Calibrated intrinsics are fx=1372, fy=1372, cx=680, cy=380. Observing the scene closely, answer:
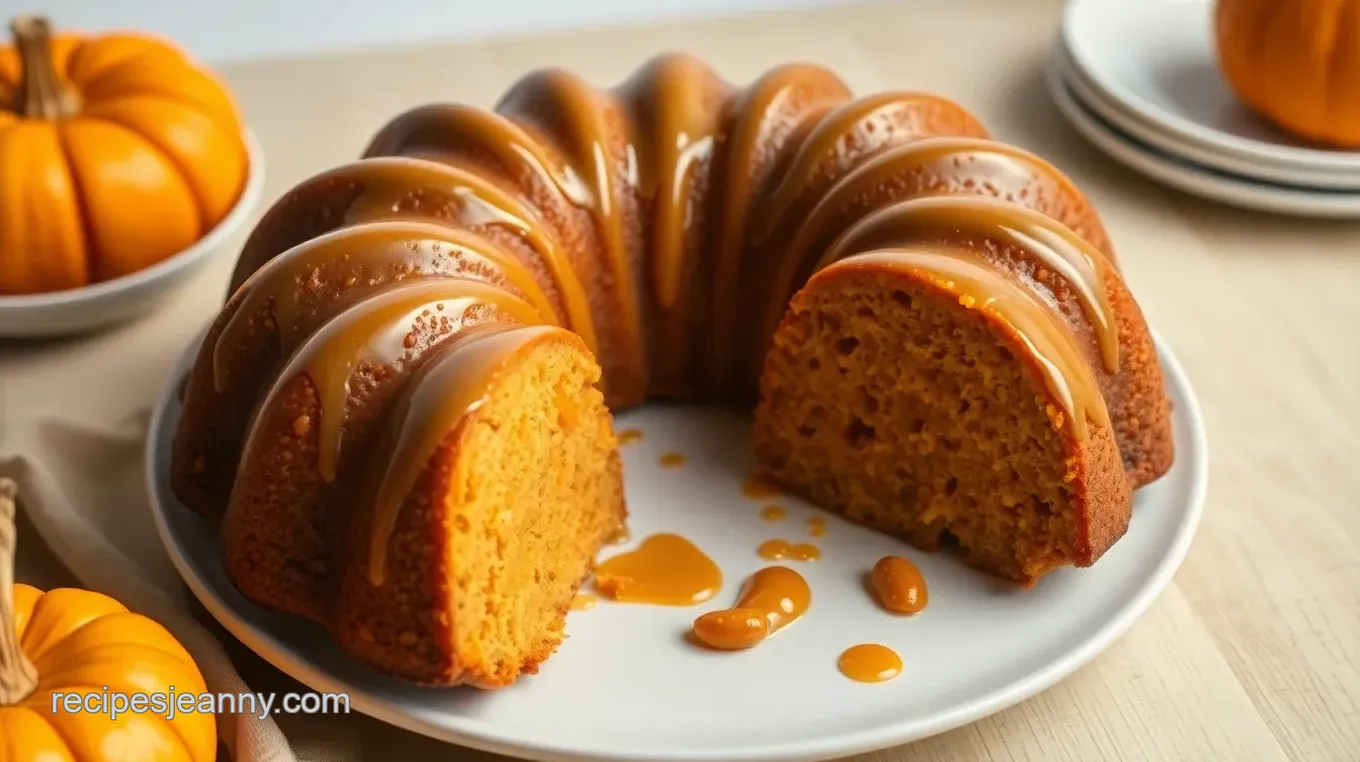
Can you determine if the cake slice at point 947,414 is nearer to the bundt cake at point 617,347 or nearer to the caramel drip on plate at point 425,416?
the bundt cake at point 617,347

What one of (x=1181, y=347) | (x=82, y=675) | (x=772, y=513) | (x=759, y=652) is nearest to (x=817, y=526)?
(x=772, y=513)

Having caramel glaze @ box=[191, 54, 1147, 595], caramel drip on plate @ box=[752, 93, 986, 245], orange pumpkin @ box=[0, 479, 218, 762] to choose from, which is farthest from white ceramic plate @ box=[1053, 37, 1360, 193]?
orange pumpkin @ box=[0, 479, 218, 762]

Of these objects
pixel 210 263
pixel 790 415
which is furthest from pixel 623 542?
pixel 210 263

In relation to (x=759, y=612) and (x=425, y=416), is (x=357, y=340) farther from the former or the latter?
(x=759, y=612)

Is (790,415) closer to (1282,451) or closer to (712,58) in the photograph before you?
(1282,451)

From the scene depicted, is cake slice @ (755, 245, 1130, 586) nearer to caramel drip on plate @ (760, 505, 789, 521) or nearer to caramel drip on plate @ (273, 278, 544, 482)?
caramel drip on plate @ (760, 505, 789, 521)

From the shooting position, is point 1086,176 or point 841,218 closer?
point 841,218
